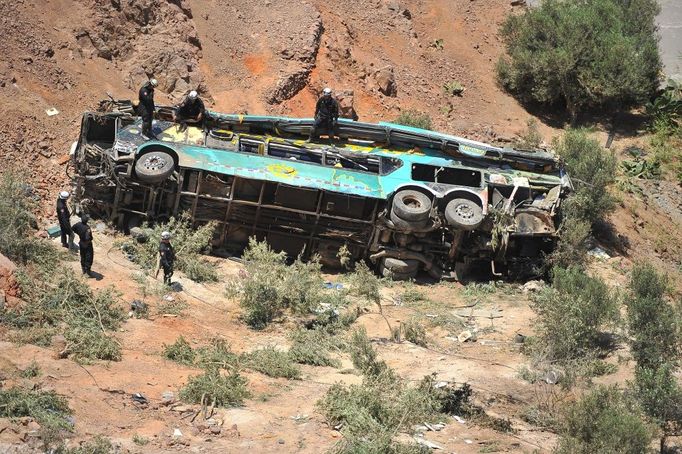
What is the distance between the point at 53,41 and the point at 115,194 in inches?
222

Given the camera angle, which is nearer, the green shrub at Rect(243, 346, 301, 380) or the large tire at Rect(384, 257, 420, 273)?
the green shrub at Rect(243, 346, 301, 380)

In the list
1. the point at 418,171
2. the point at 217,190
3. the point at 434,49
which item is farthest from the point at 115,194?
the point at 434,49

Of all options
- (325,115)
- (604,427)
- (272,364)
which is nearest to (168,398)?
(272,364)

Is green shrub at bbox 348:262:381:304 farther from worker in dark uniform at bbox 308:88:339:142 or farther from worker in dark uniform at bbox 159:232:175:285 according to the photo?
Answer: worker in dark uniform at bbox 159:232:175:285

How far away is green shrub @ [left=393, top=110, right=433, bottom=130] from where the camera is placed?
23422 mm

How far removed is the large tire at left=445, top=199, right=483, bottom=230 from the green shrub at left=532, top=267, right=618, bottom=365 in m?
1.95

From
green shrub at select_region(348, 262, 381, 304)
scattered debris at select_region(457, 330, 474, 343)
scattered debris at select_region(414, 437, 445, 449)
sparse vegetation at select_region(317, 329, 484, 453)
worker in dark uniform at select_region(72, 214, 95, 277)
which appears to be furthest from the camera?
green shrub at select_region(348, 262, 381, 304)

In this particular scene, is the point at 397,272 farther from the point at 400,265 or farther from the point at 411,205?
the point at 411,205

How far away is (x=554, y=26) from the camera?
27016 millimetres

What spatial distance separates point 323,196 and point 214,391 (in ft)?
19.0

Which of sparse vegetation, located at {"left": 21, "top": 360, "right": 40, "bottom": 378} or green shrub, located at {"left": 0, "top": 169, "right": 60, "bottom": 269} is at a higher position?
green shrub, located at {"left": 0, "top": 169, "right": 60, "bottom": 269}

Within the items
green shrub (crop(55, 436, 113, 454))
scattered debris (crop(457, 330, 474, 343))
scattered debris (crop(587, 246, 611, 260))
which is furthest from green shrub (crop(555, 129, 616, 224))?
green shrub (crop(55, 436, 113, 454))

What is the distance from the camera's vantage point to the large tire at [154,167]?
57.5 feet

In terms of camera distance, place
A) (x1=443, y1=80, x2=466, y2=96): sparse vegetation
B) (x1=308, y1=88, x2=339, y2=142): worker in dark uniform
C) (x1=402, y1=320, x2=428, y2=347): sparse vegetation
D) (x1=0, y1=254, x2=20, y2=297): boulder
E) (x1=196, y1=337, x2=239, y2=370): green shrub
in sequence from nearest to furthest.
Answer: (x1=196, y1=337, x2=239, y2=370): green shrub → (x1=0, y1=254, x2=20, y2=297): boulder → (x1=402, y1=320, x2=428, y2=347): sparse vegetation → (x1=308, y1=88, x2=339, y2=142): worker in dark uniform → (x1=443, y1=80, x2=466, y2=96): sparse vegetation
